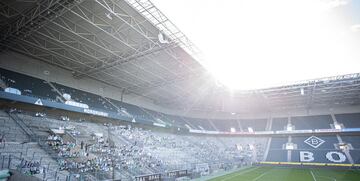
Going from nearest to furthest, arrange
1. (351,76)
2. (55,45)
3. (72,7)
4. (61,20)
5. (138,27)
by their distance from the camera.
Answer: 1. (72,7)
2. (61,20)
3. (138,27)
4. (55,45)
5. (351,76)

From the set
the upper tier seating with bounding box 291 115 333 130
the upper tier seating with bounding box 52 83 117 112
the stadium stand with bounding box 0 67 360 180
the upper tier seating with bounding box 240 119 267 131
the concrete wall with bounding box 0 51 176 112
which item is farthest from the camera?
the upper tier seating with bounding box 240 119 267 131

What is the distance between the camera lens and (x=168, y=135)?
38.1 meters

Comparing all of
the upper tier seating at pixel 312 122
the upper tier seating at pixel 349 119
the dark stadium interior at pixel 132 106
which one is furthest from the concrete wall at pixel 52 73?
the upper tier seating at pixel 349 119

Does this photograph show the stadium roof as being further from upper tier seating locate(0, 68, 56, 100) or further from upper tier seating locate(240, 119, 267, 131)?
upper tier seating locate(240, 119, 267, 131)

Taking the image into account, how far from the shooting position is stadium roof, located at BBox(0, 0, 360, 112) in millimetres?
16453

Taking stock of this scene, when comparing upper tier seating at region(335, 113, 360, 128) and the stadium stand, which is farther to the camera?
upper tier seating at region(335, 113, 360, 128)

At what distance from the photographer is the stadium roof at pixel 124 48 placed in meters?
16.5

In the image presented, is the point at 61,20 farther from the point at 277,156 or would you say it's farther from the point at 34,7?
the point at 277,156

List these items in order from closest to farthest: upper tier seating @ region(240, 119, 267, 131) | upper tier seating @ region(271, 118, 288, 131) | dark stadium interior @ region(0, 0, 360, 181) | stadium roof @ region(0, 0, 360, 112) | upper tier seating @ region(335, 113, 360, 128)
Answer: stadium roof @ region(0, 0, 360, 112), dark stadium interior @ region(0, 0, 360, 181), upper tier seating @ region(335, 113, 360, 128), upper tier seating @ region(271, 118, 288, 131), upper tier seating @ region(240, 119, 267, 131)

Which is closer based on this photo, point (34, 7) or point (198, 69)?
point (34, 7)

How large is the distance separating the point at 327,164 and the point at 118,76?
31537mm

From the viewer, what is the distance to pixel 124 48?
21891 mm

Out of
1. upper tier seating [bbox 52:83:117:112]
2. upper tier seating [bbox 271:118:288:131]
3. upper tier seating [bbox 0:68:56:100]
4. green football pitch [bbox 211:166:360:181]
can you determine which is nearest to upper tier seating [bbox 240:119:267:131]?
upper tier seating [bbox 271:118:288:131]

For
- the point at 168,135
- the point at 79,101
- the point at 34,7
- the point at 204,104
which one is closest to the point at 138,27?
the point at 34,7
